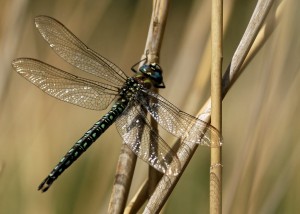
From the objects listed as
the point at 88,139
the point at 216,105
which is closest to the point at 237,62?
the point at 216,105

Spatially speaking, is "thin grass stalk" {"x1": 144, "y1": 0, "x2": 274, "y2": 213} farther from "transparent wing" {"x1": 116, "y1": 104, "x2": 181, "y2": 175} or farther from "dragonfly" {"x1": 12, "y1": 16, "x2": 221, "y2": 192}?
"dragonfly" {"x1": 12, "y1": 16, "x2": 221, "y2": 192}

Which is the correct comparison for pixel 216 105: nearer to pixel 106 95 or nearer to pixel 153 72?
pixel 153 72

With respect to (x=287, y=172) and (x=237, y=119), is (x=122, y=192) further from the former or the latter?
(x=237, y=119)

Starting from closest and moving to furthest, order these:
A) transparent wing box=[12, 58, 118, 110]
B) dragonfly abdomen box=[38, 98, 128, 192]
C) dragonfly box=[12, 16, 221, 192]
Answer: dragonfly box=[12, 16, 221, 192], dragonfly abdomen box=[38, 98, 128, 192], transparent wing box=[12, 58, 118, 110]

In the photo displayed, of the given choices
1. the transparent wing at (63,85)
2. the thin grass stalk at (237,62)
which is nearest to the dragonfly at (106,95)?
the transparent wing at (63,85)

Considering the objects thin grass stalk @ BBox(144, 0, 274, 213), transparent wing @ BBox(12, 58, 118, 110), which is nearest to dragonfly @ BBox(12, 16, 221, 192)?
transparent wing @ BBox(12, 58, 118, 110)

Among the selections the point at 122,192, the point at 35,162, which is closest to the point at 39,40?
the point at 35,162
